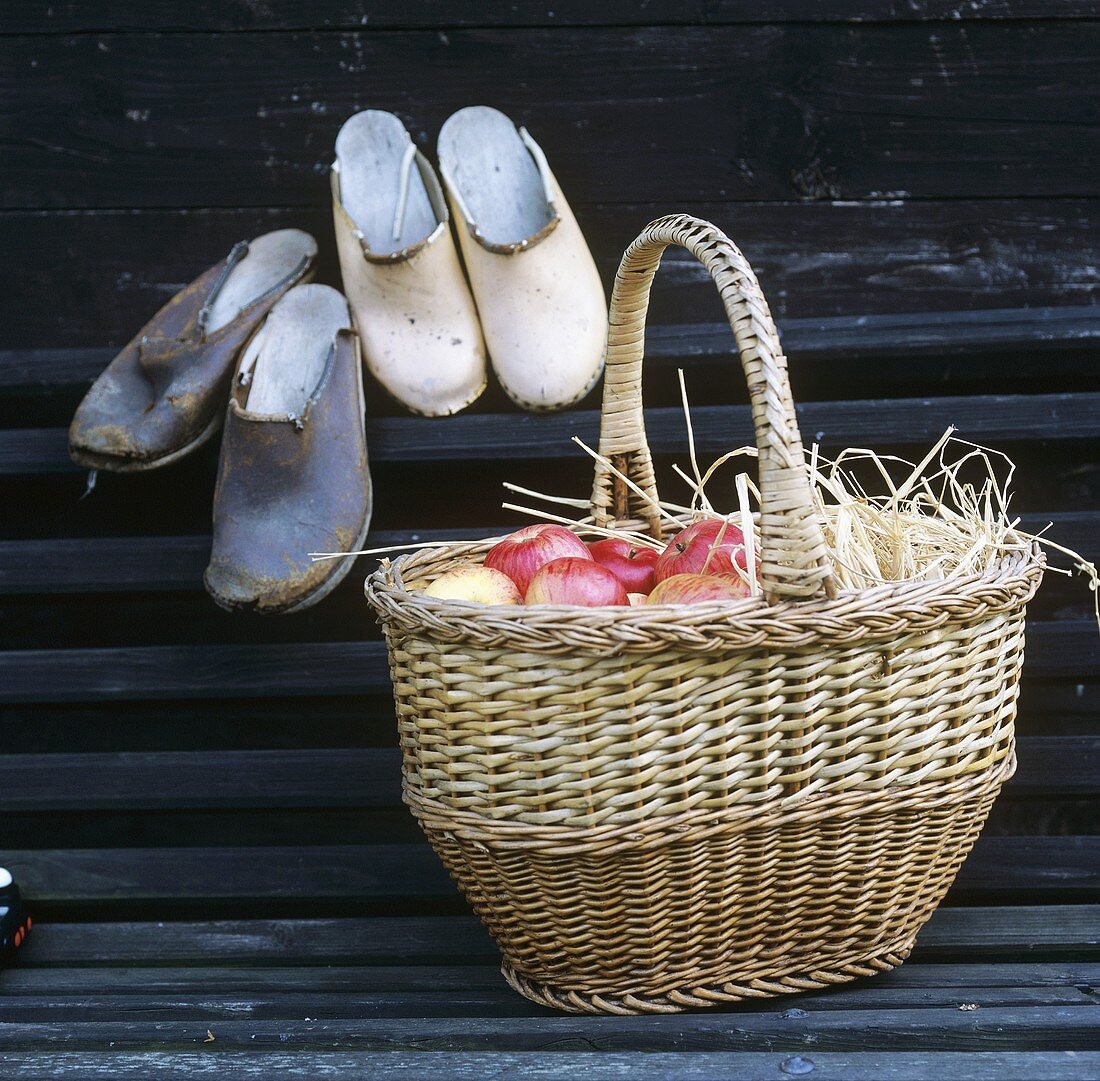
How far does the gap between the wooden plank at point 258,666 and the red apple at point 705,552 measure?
657 mm

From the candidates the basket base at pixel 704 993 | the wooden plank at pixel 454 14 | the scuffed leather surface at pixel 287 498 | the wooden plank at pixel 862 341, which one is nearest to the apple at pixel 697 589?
the basket base at pixel 704 993

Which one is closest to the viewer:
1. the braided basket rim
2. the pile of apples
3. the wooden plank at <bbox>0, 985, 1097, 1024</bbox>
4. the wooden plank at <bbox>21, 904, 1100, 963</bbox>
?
the braided basket rim

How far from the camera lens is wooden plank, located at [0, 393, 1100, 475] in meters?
1.73

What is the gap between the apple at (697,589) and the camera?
109cm

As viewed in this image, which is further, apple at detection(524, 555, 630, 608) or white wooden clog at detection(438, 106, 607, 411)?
white wooden clog at detection(438, 106, 607, 411)

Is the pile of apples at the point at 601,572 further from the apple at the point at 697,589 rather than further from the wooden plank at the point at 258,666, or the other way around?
the wooden plank at the point at 258,666

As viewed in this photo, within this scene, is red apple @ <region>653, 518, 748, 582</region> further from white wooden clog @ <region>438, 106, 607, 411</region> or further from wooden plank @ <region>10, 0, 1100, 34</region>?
wooden plank @ <region>10, 0, 1100, 34</region>

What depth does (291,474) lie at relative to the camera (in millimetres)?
1550

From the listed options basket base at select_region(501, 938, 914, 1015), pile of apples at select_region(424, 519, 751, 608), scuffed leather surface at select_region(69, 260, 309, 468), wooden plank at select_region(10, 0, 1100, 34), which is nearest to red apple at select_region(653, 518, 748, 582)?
pile of apples at select_region(424, 519, 751, 608)

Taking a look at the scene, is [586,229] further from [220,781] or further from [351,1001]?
[351,1001]

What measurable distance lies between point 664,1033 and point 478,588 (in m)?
0.50

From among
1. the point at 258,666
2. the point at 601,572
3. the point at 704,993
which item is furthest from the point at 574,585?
the point at 258,666

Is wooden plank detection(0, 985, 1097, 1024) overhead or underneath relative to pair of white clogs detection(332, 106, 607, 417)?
underneath

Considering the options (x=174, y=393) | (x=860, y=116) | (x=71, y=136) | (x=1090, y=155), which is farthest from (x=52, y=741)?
(x=1090, y=155)
